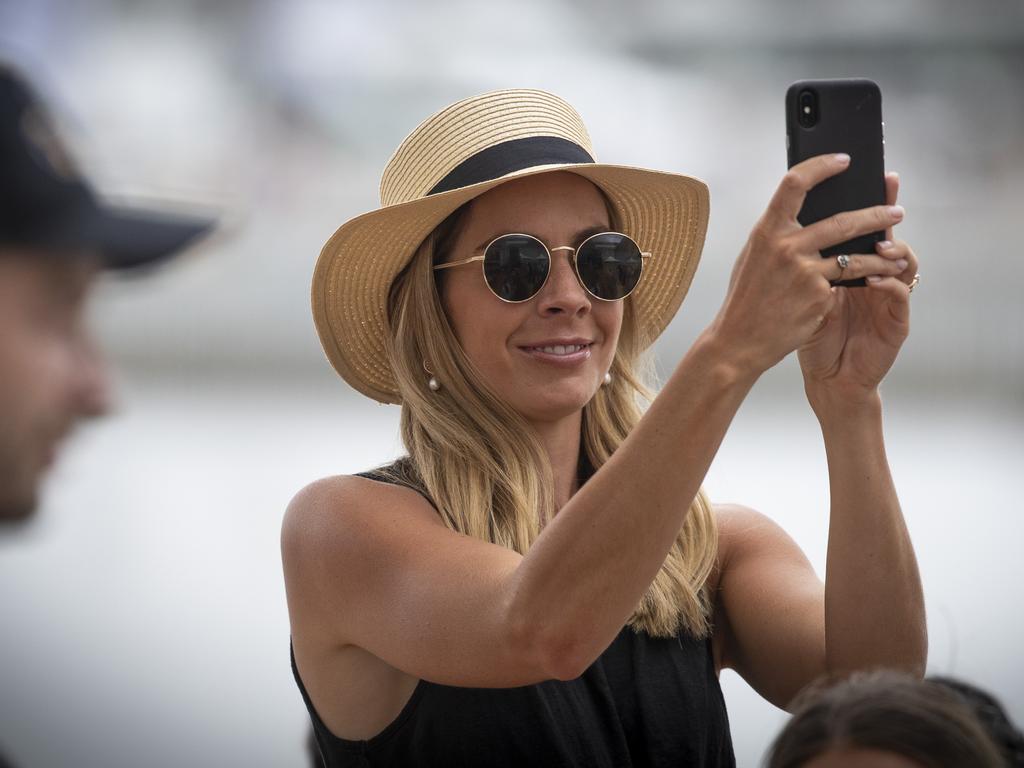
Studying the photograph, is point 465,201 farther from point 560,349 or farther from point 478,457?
point 478,457

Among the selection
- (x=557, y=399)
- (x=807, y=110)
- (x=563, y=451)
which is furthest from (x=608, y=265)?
(x=807, y=110)

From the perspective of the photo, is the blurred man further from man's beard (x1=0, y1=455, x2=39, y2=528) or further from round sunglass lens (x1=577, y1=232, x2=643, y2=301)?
round sunglass lens (x1=577, y1=232, x2=643, y2=301)

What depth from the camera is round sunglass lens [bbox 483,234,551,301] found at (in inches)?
77.5

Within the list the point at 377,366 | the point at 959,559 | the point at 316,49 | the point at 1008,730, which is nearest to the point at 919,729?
the point at 1008,730

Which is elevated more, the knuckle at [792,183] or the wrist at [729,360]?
the knuckle at [792,183]

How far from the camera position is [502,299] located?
1987mm

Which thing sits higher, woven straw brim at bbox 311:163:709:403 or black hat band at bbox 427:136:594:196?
black hat band at bbox 427:136:594:196

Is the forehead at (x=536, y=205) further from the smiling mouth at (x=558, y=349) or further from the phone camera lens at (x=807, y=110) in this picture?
the phone camera lens at (x=807, y=110)

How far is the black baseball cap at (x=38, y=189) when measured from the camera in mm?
847

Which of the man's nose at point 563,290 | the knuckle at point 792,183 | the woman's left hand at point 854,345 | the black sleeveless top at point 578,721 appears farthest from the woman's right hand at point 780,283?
the black sleeveless top at point 578,721

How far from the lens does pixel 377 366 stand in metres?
2.34

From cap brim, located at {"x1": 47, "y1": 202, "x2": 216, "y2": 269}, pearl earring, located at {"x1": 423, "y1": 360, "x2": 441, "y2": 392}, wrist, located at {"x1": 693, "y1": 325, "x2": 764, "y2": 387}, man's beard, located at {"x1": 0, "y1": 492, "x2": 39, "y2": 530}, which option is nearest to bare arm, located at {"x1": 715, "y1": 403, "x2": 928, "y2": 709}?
wrist, located at {"x1": 693, "y1": 325, "x2": 764, "y2": 387}

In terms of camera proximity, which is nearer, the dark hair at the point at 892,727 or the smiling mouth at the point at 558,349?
the dark hair at the point at 892,727

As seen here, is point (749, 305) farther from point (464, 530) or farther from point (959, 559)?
point (959, 559)
